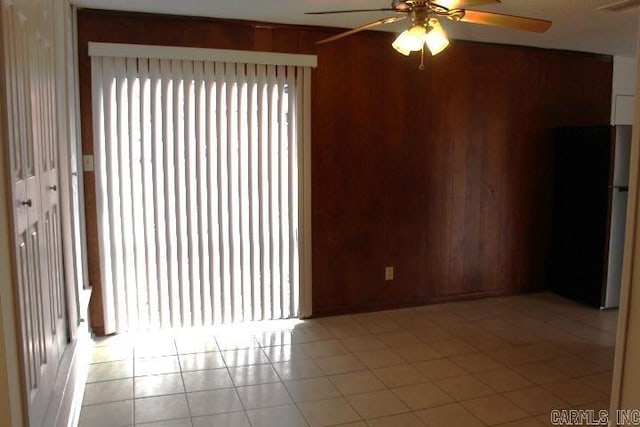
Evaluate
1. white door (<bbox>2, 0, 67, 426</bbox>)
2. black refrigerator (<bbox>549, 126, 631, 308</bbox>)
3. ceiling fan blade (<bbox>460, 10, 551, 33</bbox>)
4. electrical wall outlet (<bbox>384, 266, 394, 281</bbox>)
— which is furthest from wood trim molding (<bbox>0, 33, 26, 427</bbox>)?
black refrigerator (<bbox>549, 126, 631, 308</bbox>)

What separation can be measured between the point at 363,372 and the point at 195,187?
175cm

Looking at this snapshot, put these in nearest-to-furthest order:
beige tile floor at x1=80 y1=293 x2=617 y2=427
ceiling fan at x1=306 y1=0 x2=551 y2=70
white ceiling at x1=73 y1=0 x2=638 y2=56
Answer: ceiling fan at x1=306 y1=0 x2=551 y2=70 < beige tile floor at x1=80 y1=293 x2=617 y2=427 < white ceiling at x1=73 y1=0 x2=638 y2=56

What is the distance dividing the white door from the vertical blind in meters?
1.04

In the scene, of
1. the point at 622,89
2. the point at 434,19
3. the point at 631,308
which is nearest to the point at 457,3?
the point at 434,19

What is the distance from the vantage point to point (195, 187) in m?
3.72

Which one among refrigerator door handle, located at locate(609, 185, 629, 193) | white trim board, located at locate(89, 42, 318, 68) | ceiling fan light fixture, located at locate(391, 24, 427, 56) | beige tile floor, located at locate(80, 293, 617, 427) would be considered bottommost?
beige tile floor, located at locate(80, 293, 617, 427)

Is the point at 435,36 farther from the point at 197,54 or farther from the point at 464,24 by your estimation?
the point at 197,54

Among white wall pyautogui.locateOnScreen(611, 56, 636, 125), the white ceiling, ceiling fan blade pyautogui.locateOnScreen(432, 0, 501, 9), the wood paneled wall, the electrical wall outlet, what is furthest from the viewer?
white wall pyautogui.locateOnScreen(611, 56, 636, 125)

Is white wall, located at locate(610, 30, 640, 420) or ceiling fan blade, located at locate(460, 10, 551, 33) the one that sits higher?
ceiling fan blade, located at locate(460, 10, 551, 33)

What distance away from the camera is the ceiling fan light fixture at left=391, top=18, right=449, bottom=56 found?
2416 millimetres

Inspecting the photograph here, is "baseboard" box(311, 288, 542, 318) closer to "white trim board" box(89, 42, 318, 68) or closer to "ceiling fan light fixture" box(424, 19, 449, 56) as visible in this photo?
"white trim board" box(89, 42, 318, 68)

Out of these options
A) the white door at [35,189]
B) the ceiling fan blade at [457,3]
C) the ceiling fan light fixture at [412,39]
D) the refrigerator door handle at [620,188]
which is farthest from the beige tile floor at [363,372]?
the ceiling fan blade at [457,3]

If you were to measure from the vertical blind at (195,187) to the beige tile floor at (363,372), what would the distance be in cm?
30

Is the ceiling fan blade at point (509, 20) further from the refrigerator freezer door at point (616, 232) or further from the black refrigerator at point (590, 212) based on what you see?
the refrigerator freezer door at point (616, 232)
